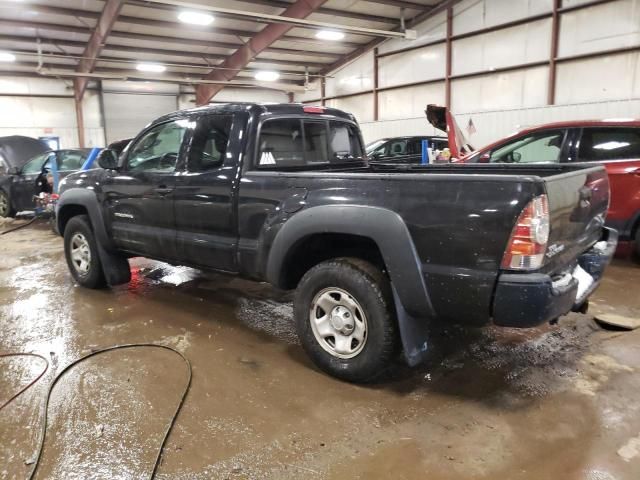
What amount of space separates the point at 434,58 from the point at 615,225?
10.7 metres

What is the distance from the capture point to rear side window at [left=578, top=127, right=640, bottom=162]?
5250 mm

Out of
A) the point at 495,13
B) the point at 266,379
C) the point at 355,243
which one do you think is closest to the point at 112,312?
the point at 266,379

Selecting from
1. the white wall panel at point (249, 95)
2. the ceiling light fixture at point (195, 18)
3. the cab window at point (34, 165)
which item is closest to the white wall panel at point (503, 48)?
the ceiling light fixture at point (195, 18)

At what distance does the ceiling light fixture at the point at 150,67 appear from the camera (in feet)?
54.6

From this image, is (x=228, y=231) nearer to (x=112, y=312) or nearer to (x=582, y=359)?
(x=112, y=312)

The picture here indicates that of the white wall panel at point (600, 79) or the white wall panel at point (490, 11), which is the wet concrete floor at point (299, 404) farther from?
the white wall panel at point (490, 11)

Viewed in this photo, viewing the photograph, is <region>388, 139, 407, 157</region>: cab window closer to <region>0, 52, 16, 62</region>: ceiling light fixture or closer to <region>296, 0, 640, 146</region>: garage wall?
<region>296, 0, 640, 146</region>: garage wall

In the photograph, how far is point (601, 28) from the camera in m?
10.8

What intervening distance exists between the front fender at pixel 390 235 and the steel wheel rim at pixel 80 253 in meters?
3.02

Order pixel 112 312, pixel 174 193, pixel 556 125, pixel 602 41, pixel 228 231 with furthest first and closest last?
pixel 602 41 < pixel 556 125 < pixel 112 312 < pixel 174 193 < pixel 228 231

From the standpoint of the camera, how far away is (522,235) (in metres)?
2.17

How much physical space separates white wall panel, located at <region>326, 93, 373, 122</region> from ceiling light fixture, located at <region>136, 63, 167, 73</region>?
6660 mm

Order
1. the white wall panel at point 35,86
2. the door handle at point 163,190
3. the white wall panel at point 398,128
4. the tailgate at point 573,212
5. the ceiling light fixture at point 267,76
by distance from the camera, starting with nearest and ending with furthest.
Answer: the tailgate at point 573,212 → the door handle at point 163,190 → the white wall panel at point 398,128 → the white wall panel at point 35,86 → the ceiling light fixture at point 267,76

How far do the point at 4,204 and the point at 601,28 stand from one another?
536 inches
